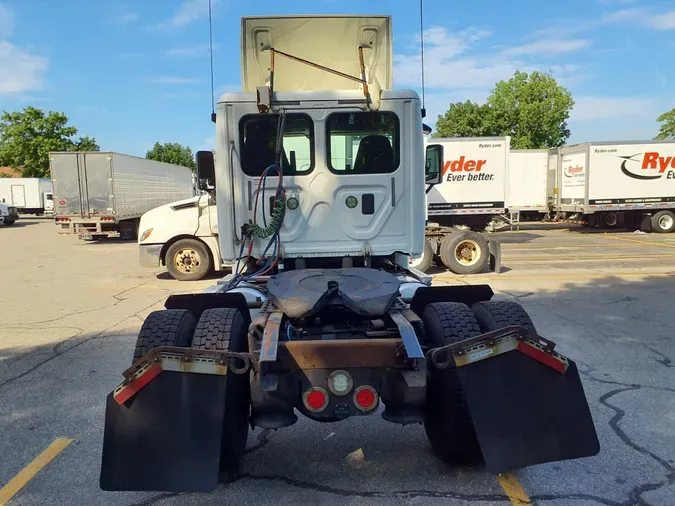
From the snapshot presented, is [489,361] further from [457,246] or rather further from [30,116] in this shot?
[30,116]

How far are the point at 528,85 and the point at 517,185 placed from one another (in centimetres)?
1813

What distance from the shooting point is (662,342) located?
6.53m

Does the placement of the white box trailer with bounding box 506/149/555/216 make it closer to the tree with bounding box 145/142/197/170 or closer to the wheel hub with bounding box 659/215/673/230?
the wheel hub with bounding box 659/215/673/230

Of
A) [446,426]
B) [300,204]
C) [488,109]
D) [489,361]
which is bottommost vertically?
[446,426]

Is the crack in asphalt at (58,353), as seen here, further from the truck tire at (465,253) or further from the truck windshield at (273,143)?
the truck tire at (465,253)

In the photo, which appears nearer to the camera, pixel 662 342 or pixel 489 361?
pixel 489 361

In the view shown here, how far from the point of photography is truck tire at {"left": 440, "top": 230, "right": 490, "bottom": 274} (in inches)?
479

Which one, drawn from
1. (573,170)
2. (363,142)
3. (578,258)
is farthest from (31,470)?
(573,170)

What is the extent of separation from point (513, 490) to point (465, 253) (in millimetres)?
9323

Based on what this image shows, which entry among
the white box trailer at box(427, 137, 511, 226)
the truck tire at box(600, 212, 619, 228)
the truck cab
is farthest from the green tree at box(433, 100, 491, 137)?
the truck cab

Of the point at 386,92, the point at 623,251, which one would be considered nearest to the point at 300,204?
the point at 386,92

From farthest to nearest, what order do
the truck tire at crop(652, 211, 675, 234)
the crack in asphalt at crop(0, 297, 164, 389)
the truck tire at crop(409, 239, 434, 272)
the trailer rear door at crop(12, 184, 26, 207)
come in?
A: the trailer rear door at crop(12, 184, 26, 207)
the truck tire at crop(652, 211, 675, 234)
the truck tire at crop(409, 239, 434, 272)
the crack in asphalt at crop(0, 297, 164, 389)

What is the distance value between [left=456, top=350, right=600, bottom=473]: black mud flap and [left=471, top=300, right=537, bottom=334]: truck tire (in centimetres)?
43

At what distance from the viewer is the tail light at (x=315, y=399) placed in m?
2.94
